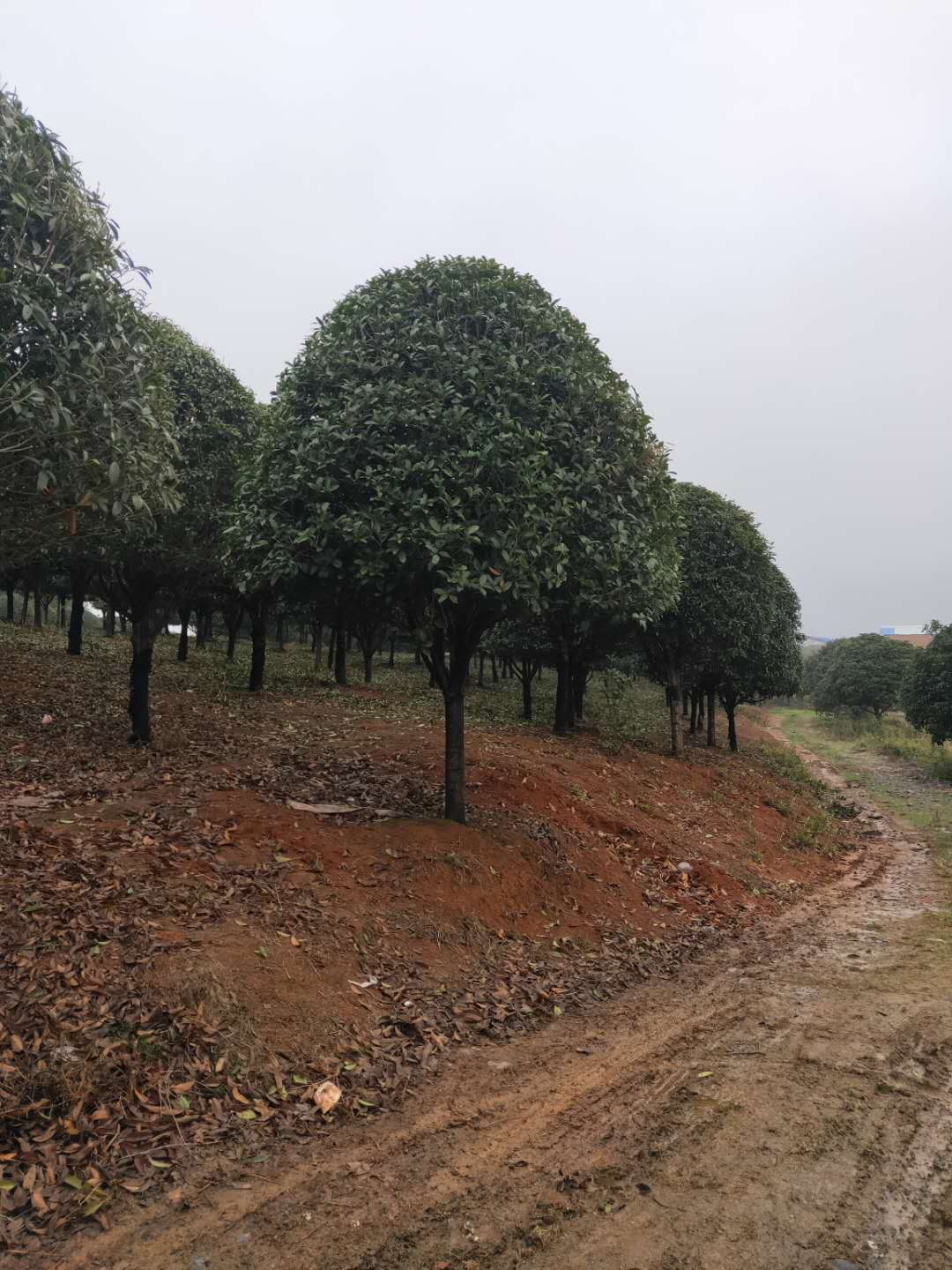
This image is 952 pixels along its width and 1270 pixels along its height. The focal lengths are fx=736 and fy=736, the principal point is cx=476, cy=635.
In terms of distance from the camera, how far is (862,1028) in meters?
6.21

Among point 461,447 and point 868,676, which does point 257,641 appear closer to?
point 461,447

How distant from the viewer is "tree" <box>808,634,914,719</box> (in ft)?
185

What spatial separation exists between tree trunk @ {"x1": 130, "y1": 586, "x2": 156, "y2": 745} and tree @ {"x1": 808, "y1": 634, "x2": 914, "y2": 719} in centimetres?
5471

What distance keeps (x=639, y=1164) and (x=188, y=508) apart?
10049 millimetres

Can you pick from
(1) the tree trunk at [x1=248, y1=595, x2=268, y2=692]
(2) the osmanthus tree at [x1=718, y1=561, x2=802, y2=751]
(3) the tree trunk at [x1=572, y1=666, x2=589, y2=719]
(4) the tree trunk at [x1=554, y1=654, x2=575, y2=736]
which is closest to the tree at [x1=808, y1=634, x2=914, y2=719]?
(2) the osmanthus tree at [x1=718, y1=561, x2=802, y2=751]

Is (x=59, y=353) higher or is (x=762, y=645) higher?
(x=59, y=353)

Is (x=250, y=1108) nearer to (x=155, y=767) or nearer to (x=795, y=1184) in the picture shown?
(x=795, y=1184)

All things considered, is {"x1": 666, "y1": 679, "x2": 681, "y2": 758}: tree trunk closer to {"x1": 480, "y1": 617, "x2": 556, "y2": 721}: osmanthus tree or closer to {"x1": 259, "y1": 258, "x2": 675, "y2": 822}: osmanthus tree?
{"x1": 480, "y1": 617, "x2": 556, "y2": 721}: osmanthus tree

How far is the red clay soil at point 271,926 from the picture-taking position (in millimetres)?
4367

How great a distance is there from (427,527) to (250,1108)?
16.5 ft

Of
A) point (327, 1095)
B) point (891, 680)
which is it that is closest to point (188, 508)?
point (327, 1095)

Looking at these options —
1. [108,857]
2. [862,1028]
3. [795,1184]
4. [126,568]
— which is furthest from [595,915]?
[126,568]

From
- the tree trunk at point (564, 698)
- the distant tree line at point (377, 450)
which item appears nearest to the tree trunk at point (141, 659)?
the distant tree line at point (377, 450)

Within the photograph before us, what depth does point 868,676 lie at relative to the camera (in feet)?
187
